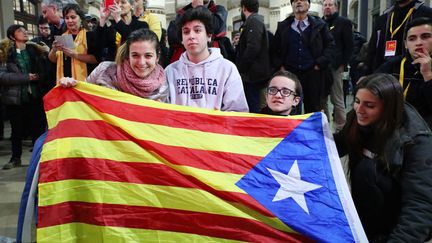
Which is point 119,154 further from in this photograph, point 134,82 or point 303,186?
point 303,186

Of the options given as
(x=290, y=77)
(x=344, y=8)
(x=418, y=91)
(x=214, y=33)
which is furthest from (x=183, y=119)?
(x=344, y=8)

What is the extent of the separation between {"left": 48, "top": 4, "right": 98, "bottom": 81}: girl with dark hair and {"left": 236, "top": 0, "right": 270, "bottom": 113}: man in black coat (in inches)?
70.3

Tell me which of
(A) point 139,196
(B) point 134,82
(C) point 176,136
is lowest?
(A) point 139,196

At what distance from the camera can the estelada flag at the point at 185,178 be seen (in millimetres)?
1941

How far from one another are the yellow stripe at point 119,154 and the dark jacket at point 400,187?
0.68 m

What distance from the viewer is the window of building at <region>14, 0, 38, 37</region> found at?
10.2 meters

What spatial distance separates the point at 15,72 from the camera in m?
5.27

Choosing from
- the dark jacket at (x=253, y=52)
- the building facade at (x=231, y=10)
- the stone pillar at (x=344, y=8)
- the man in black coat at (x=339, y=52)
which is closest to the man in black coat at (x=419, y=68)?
the dark jacket at (x=253, y=52)

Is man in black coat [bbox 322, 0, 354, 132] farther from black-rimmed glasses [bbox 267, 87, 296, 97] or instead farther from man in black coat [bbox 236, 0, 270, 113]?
black-rimmed glasses [bbox 267, 87, 296, 97]

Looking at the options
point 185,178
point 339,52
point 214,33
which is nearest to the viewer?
point 185,178

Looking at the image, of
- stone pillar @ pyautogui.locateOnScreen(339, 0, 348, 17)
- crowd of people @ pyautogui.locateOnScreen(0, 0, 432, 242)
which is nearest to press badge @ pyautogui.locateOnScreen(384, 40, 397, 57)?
crowd of people @ pyautogui.locateOnScreen(0, 0, 432, 242)

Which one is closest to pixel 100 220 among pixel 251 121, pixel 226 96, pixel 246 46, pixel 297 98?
pixel 251 121

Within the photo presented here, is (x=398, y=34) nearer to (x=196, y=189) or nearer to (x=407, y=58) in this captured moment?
(x=407, y=58)

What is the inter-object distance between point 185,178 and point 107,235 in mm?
460
